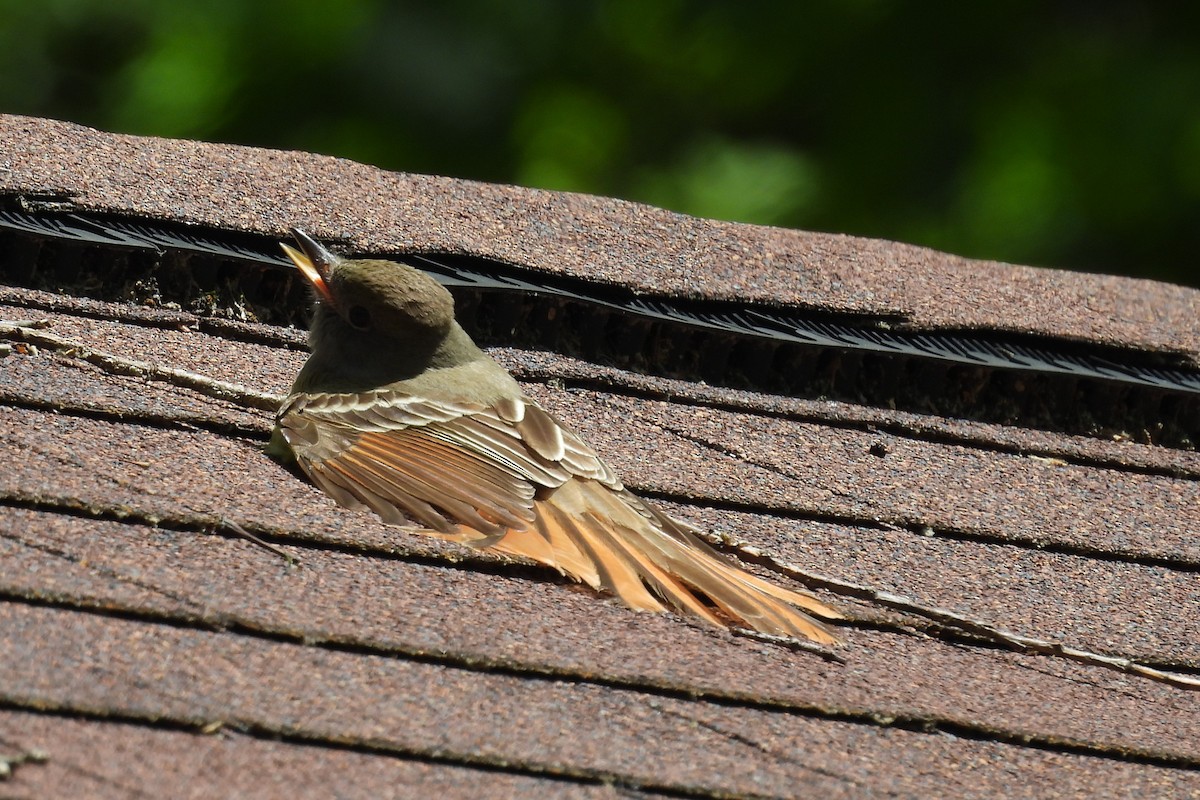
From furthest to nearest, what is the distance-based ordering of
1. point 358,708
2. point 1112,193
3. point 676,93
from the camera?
point 676,93, point 1112,193, point 358,708

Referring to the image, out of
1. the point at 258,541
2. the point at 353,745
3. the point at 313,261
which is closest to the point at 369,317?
Answer: the point at 313,261

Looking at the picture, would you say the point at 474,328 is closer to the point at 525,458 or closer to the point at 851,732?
the point at 525,458

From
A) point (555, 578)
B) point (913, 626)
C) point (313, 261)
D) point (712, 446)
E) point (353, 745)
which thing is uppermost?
point (313, 261)

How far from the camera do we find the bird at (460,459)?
320 cm

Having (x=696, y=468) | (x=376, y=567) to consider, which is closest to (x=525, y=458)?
(x=696, y=468)

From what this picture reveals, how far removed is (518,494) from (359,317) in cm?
80

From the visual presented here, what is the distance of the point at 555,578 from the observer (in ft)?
10.2

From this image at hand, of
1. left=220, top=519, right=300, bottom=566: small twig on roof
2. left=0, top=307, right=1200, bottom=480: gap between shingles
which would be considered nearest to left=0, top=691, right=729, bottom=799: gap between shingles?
left=220, top=519, right=300, bottom=566: small twig on roof

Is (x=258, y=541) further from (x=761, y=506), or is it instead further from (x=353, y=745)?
(x=761, y=506)

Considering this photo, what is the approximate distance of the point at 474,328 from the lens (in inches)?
173

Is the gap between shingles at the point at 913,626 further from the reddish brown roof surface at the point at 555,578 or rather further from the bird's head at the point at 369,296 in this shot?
the bird's head at the point at 369,296

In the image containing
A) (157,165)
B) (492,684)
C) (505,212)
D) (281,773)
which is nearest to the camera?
(281,773)

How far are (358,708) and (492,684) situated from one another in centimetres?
25

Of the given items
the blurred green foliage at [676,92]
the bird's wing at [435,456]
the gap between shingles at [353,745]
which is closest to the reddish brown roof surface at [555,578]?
the gap between shingles at [353,745]
